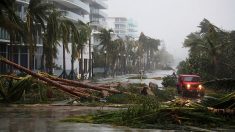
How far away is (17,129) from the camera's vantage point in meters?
14.9

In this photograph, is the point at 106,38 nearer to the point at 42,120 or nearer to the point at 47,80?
the point at 47,80

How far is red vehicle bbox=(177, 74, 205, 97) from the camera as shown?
32812 mm

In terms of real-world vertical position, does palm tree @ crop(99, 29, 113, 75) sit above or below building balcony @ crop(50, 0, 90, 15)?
below

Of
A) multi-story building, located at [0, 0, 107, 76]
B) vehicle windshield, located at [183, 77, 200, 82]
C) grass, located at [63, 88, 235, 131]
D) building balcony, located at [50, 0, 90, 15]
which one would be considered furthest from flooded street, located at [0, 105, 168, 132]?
building balcony, located at [50, 0, 90, 15]

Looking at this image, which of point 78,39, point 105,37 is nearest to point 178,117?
point 78,39

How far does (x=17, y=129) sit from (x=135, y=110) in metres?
4.55

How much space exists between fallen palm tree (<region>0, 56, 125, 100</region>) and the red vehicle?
29.7ft

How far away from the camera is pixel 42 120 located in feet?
57.1

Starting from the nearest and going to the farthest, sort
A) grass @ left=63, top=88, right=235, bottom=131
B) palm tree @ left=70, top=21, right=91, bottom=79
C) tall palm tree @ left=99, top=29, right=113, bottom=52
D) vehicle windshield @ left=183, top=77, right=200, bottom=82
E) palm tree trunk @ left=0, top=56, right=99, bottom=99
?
1. grass @ left=63, top=88, right=235, bottom=131
2. palm tree trunk @ left=0, top=56, right=99, bottom=99
3. vehicle windshield @ left=183, top=77, right=200, bottom=82
4. palm tree @ left=70, top=21, right=91, bottom=79
5. tall palm tree @ left=99, top=29, right=113, bottom=52

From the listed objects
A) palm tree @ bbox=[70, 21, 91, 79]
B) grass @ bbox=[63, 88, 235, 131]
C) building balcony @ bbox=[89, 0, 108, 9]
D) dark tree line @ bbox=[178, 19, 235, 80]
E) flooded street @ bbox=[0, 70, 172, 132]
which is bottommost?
flooded street @ bbox=[0, 70, 172, 132]

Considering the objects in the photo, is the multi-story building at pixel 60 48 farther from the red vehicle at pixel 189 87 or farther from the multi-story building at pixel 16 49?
the red vehicle at pixel 189 87

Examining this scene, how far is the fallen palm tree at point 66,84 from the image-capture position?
24484 mm

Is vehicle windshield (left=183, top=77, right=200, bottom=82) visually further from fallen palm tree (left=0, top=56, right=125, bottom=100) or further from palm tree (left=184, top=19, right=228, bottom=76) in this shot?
fallen palm tree (left=0, top=56, right=125, bottom=100)

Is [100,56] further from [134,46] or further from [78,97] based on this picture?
[78,97]
